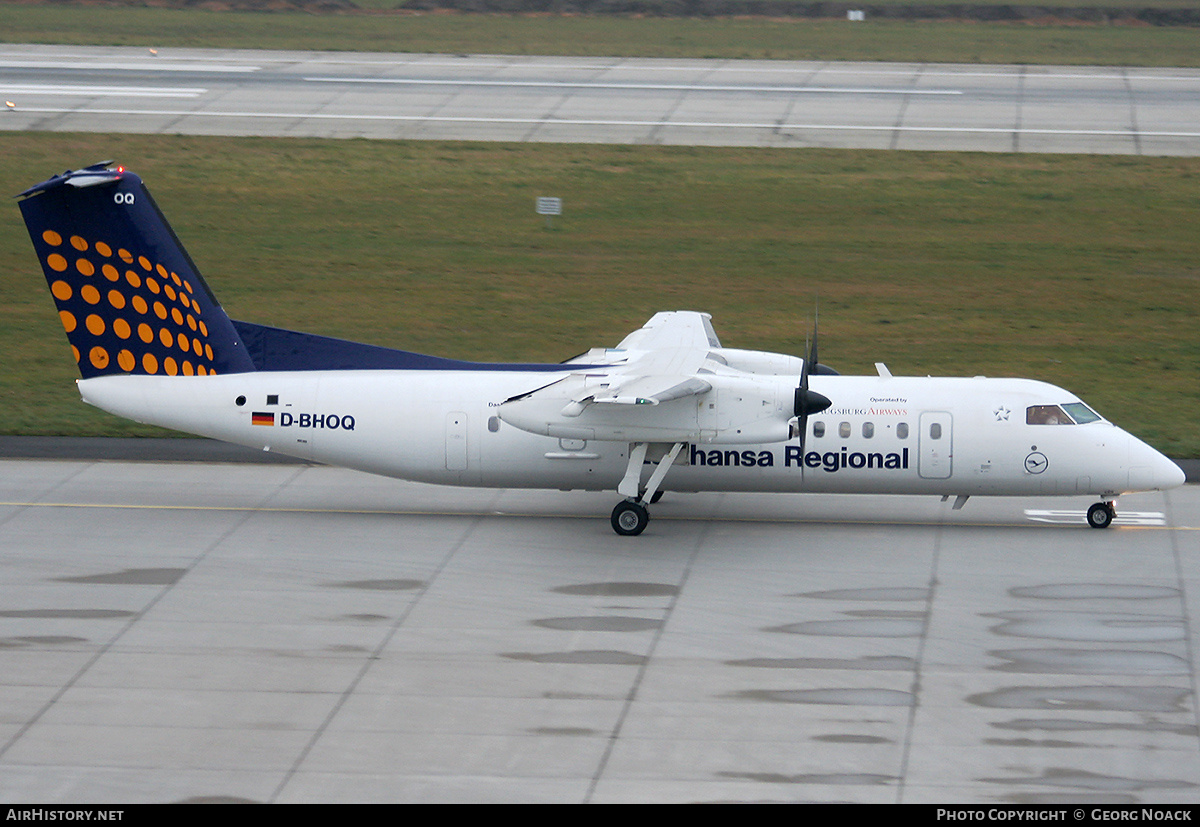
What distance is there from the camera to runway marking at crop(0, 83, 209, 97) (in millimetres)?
59031

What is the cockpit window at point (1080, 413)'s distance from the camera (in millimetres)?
24875

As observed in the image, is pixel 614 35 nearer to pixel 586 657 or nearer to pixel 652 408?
pixel 652 408

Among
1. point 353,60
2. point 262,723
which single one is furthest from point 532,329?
point 353,60

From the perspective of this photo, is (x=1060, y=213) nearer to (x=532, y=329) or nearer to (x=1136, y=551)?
(x=532, y=329)

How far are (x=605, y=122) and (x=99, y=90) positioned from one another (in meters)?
21.3

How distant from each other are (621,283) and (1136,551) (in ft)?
67.5

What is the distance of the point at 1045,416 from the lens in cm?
2481

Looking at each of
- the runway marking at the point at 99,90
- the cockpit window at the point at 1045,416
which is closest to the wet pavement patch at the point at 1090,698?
the cockpit window at the point at 1045,416

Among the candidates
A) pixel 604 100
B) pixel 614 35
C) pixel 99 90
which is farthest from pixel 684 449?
pixel 614 35

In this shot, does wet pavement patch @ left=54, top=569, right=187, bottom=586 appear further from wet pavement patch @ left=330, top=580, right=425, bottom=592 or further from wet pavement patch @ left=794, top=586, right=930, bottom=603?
wet pavement patch @ left=794, top=586, right=930, bottom=603

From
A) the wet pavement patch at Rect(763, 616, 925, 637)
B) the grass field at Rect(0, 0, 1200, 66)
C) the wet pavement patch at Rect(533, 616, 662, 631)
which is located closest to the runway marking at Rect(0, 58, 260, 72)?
the grass field at Rect(0, 0, 1200, 66)

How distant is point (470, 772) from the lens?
16531 millimetres

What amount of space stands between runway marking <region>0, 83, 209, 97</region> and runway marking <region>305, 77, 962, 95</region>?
227 inches

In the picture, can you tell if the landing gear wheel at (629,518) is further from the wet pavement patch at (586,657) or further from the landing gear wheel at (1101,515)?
the landing gear wheel at (1101,515)
